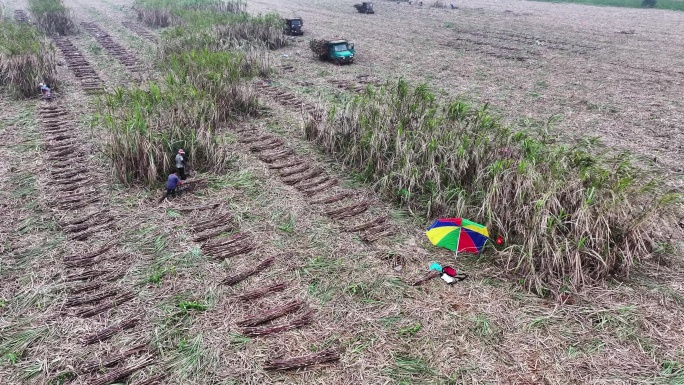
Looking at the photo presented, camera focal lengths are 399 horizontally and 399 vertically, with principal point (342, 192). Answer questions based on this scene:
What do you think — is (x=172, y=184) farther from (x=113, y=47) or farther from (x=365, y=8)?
(x=365, y=8)

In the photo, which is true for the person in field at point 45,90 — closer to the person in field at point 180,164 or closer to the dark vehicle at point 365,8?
the person in field at point 180,164

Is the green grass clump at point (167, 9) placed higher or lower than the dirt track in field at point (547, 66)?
higher

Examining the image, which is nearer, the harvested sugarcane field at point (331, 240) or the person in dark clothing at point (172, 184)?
the harvested sugarcane field at point (331, 240)

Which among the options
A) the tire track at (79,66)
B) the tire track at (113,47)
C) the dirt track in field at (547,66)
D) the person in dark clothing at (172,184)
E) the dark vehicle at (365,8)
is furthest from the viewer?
the dark vehicle at (365,8)

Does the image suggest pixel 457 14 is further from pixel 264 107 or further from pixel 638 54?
pixel 264 107

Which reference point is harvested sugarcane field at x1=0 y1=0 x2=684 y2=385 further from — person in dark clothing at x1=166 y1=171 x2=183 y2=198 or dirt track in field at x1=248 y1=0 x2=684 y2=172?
dirt track in field at x1=248 y1=0 x2=684 y2=172

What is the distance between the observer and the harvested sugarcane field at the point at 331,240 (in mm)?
3102

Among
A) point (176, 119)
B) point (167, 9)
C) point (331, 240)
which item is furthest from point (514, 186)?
point (167, 9)

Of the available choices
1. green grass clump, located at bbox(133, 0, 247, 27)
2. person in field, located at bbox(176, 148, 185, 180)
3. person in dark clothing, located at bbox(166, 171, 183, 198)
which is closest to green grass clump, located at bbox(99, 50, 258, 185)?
person in field, located at bbox(176, 148, 185, 180)

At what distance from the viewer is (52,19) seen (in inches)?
652

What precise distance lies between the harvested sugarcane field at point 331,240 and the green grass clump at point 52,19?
9.73m

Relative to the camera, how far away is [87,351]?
10.1 ft

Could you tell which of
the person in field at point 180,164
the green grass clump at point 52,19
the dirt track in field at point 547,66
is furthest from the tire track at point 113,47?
the person in field at point 180,164

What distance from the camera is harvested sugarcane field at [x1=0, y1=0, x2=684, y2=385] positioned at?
3.10m
